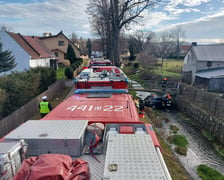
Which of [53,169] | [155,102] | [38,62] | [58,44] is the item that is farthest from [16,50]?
[53,169]

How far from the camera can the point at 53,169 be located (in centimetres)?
203

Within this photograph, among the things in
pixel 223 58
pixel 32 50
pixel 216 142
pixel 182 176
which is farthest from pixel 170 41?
pixel 182 176

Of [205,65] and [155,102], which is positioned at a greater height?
[205,65]

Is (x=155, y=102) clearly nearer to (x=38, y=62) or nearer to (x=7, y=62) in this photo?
(x=38, y=62)

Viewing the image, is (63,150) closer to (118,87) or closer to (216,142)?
(118,87)

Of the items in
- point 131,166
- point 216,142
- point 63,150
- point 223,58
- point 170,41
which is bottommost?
point 216,142

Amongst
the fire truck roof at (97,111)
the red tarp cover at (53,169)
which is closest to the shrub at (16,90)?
the fire truck roof at (97,111)

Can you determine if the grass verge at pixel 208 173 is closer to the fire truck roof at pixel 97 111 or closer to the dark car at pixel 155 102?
the fire truck roof at pixel 97 111

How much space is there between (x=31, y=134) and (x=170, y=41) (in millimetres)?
89084

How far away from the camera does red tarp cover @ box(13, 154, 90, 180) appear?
6.43 ft

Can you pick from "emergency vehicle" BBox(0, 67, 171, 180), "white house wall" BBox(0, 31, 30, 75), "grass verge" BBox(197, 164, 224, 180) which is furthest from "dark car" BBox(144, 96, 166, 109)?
"white house wall" BBox(0, 31, 30, 75)

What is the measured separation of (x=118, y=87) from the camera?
7246 millimetres

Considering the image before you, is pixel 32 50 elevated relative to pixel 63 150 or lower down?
elevated

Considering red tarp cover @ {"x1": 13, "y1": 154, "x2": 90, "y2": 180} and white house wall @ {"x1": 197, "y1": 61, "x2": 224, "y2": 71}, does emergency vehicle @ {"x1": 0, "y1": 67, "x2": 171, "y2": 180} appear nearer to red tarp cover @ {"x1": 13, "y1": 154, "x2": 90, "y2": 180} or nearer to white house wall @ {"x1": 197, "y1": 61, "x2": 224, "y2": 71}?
red tarp cover @ {"x1": 13, "y1": 154, "x2": 90, "y2": 180}
